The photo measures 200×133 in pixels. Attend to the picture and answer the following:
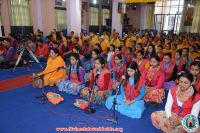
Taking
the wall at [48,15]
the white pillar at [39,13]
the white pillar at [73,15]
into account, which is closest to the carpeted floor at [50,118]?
the white pillar at [73,15]

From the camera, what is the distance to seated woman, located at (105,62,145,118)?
277 cm

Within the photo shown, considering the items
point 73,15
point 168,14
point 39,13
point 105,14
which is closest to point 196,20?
point 168,14

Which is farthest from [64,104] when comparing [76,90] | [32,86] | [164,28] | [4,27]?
[164,28]

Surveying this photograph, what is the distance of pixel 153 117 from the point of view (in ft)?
8.00

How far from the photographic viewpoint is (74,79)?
149 inches

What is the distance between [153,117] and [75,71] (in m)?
1.85

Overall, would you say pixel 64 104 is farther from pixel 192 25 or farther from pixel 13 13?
pixel 192 25

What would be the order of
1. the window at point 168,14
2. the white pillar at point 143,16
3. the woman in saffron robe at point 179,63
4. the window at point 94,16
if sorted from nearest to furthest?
the woman in saffron robe at point 179,63 < the window at point 94,16 < the window at point 168,14 < the white pillar at point 143,16

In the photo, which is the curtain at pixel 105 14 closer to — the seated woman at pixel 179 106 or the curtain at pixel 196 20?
the curtain at pixel 196 20

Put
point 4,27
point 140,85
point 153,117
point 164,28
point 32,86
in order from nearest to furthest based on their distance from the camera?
point 153,117 → point 140,85 → point 32,86 → point 4,27 → point 164,28

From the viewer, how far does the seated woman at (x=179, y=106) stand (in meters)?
2.14

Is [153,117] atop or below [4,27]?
below

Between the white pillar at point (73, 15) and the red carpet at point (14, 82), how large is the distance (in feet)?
14.4

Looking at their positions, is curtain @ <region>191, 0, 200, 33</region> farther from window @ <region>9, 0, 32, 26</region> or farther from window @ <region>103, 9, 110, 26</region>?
window @ <region>9, 0, 32, 26</region>
